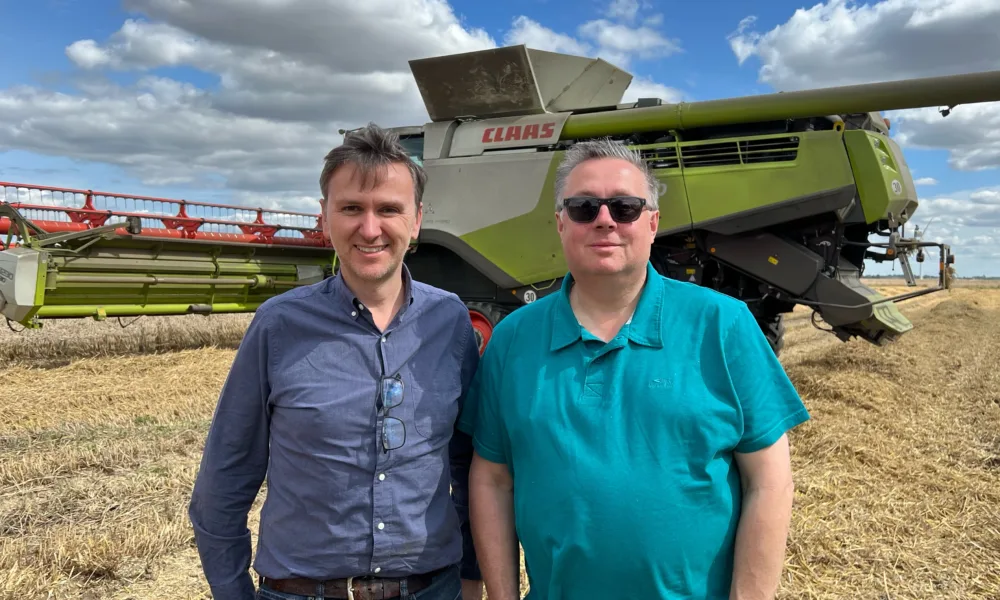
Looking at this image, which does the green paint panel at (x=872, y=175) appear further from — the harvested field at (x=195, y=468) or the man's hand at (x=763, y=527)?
the man's hand at (x=763, y=527)

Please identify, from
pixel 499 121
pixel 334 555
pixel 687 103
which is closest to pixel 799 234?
pixel 687 103

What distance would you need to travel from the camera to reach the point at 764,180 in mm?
6258

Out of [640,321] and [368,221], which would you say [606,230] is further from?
[368,221]

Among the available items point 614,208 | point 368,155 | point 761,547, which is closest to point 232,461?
point 368,155

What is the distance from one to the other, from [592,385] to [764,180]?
523 cm

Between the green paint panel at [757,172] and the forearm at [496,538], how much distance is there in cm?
515

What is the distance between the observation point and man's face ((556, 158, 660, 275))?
1672 mm

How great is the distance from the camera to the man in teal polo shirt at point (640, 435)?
1.54 metres

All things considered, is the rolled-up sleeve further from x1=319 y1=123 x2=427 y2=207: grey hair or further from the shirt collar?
x1=319 y1=123 x2=427 y2=207: grey hair

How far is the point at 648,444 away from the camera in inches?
60.9

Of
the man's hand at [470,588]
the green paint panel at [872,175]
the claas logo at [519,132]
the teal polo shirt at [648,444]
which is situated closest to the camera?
the teal polo shirt at [648,444]

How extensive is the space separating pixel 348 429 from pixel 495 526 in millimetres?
427

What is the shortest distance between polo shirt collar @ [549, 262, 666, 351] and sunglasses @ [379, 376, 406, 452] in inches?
15.0

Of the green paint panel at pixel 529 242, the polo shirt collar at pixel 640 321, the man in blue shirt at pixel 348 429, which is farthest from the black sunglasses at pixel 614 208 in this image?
the green paint panel at pixel 529 242
